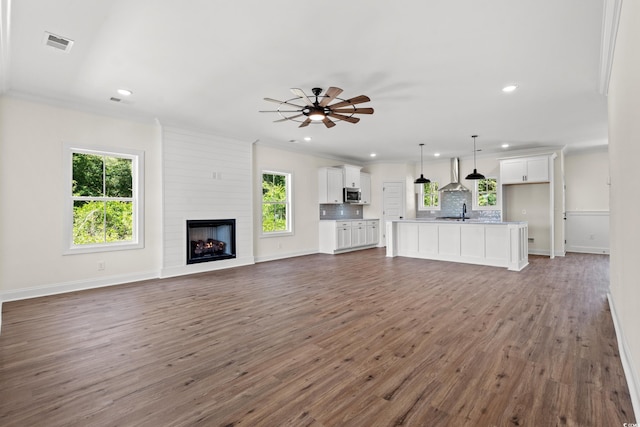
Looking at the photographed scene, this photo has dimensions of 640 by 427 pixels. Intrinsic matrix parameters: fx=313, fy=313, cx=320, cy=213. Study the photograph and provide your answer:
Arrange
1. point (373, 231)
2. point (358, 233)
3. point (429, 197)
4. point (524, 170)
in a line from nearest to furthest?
point (524, 170), point (358, 233), point (373, 231), point (429, 197)

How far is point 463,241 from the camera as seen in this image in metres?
6.80

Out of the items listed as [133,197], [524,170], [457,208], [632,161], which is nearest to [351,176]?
[457,208]

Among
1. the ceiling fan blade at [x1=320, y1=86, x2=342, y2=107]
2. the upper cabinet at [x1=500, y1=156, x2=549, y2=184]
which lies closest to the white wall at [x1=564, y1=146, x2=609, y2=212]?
the upper cabinet at [x1=500, y1=156, x2=549, y2=184]

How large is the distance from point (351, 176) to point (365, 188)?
924mm

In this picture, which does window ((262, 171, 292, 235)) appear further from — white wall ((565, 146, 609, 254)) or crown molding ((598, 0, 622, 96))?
white wall ((565, 146, 609, 254))

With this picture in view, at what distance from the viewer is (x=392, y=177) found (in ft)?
32.9

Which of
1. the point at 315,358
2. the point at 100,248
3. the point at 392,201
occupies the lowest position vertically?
the point at 315,358

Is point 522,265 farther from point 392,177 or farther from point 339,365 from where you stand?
point 339,365

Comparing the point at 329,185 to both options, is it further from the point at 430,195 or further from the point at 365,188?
the point at 430,195

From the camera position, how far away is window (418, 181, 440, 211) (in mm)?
9930

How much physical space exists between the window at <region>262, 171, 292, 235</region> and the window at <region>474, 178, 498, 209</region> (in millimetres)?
5385

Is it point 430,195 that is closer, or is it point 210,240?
point 210,240

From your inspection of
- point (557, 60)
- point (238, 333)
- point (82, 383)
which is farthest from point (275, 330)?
point (557, 60)

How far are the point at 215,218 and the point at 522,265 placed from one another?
622cm
